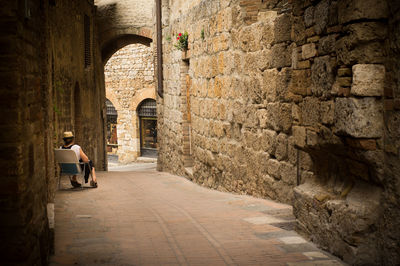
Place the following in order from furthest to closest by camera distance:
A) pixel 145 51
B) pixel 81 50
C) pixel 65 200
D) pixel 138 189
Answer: pixel 145 51
pixel 81 50
pixel 138 189
pixel 65 200

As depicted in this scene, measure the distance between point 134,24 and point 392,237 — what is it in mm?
14010

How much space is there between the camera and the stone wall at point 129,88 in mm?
21906

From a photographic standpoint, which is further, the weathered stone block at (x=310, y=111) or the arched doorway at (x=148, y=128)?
the arched doorway at (x=148, y=128)

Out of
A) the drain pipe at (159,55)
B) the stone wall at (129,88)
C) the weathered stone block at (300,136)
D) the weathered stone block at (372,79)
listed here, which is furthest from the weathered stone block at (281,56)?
the stone wall at (129,88)

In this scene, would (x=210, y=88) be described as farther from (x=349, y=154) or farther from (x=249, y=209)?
(x=349, y=154)

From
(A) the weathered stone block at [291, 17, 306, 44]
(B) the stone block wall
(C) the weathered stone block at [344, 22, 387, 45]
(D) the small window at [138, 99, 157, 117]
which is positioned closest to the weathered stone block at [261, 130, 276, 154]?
(A) the weathered stone block at [291, 17, 306, 44]

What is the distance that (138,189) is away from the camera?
8914 mm

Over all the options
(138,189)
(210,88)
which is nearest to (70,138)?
(138,189)

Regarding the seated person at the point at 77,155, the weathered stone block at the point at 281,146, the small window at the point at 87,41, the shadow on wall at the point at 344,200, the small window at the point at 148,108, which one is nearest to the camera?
the shadow on wall at the point at 344,200

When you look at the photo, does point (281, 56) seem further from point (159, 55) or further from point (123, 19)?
point (123, 19)

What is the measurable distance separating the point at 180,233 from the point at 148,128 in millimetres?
18165

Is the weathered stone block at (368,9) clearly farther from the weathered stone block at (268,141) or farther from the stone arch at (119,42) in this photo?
the stone arch at (119,42)

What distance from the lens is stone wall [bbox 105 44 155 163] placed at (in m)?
21.9

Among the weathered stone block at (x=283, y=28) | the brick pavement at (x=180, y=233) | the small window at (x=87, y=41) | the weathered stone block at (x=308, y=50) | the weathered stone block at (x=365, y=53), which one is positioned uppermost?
the small window at (x=87, y=41)
